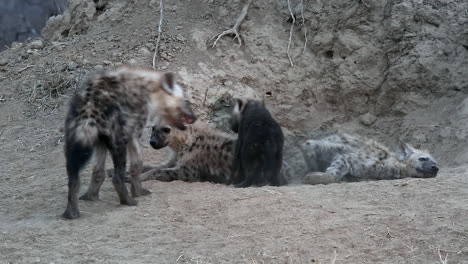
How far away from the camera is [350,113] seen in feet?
27.5

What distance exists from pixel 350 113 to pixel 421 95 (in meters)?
0.80

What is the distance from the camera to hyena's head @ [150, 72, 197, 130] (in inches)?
213

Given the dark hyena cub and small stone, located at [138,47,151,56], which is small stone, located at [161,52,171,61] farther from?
the dark hyena cub

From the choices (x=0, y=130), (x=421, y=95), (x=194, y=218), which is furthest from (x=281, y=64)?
(x=194, y=218)

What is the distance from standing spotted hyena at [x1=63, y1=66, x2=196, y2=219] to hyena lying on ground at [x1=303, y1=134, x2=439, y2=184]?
1.56 metres

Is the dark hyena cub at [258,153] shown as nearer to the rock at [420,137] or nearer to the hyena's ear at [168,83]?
the hyena's ear at [168,83]

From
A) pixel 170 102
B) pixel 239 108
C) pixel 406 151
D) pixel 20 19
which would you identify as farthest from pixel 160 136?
pixel 20 19

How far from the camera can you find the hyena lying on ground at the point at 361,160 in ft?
21.3

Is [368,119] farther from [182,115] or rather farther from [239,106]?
[182,115]

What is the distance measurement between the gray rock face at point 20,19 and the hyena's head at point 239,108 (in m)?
5.24

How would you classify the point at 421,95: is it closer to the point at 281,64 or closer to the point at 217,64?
the point at 281,64

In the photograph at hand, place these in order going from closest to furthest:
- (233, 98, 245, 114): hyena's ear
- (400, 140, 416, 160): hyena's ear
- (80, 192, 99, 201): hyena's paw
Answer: (80, 192, 99, 201): hyena's paw, (400, 140, 416, 160): hyena's ear, (233, 98, 245, 114): hyena's ear

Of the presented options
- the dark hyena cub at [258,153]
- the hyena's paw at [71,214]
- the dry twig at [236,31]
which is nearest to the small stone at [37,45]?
the dry twig at [236,31]

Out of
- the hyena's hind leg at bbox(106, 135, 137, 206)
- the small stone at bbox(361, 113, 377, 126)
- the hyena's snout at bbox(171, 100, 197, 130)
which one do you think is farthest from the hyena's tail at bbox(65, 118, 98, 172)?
the small stone at bbox(361, 113, 377, 126)
